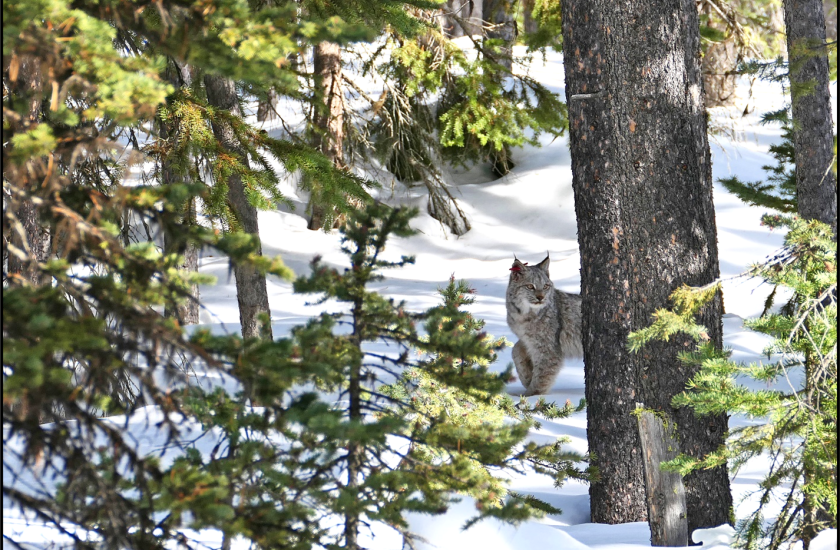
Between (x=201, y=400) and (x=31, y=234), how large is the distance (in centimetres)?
343

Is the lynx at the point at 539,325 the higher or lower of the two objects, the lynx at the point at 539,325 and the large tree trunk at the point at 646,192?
the lower

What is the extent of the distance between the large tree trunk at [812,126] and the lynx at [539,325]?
2.29 meters

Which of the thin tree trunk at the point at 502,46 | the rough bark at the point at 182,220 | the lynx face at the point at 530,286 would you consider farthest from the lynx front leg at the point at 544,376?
the thin tree trunk at the point at 502,46

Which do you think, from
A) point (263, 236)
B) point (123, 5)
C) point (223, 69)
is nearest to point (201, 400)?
point (223, 69)

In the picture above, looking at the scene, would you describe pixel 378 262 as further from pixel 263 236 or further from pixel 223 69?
pixel 263 236

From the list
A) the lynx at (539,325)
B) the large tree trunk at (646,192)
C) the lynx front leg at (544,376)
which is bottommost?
the lynx front leg at (544,376)

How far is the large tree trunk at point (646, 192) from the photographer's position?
4.09 metres

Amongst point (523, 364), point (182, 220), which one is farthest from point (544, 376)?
point (182, 220)

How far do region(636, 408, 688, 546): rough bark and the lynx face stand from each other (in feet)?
10.9

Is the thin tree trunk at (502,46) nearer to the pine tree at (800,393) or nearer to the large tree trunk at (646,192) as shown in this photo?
the large tree trunk at (646,192)

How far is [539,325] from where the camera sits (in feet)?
23.7

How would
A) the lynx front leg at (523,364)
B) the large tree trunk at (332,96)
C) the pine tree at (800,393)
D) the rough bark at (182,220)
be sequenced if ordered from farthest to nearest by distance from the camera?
1. the large tree trunk at (332,96)
2. the lynx front leg at (523,364)
3. the pine tree at (800,393)
4. the rough bark at (182,220)

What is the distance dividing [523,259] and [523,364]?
621cm

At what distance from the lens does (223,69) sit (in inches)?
84.2
